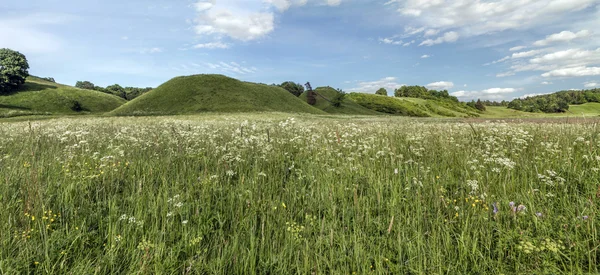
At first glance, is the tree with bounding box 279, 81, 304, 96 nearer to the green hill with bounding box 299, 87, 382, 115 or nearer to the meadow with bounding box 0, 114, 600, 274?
the green hill with bounding box 299, 87, 382, 115

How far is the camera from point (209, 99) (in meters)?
70.0

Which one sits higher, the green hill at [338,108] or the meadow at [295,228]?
the green hill at [338,108]

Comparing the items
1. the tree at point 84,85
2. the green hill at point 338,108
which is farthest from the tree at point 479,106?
the tree at point 84,85

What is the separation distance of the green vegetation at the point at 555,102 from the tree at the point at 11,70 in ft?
837

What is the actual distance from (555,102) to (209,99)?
210m

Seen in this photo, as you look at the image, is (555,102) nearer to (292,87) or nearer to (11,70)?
(292,87)

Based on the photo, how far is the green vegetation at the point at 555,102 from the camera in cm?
15775

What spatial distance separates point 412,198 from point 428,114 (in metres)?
143

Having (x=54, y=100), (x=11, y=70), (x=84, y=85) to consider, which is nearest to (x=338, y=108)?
(x=54, y=100)

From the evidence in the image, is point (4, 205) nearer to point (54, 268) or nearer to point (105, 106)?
point (54, 268)

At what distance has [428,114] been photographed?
132 metres

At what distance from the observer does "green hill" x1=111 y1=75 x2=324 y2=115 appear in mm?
63062

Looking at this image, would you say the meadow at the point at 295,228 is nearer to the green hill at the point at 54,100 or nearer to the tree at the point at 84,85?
the green hill at the point at 54,100

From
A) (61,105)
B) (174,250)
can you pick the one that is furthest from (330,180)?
(61,105)
